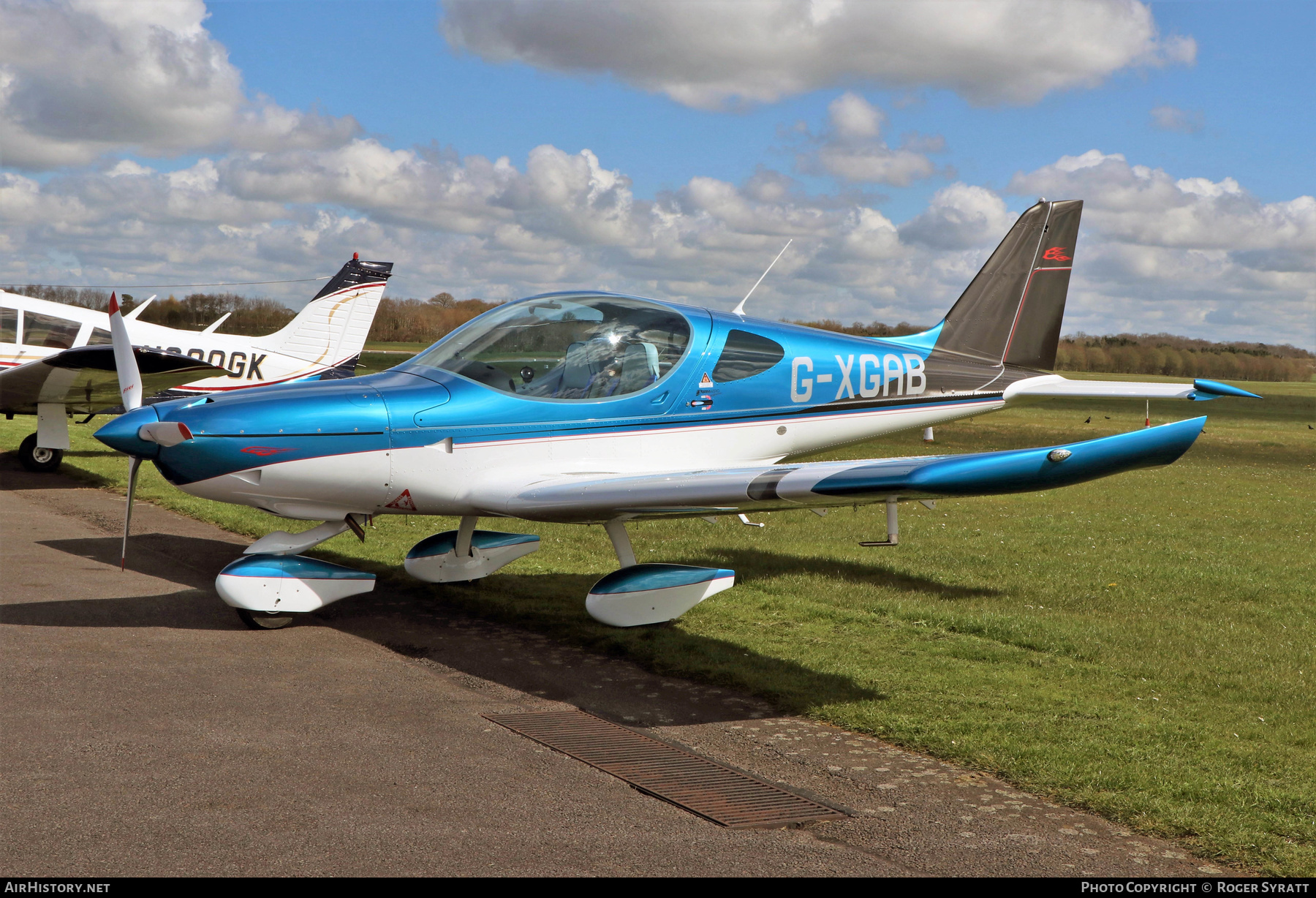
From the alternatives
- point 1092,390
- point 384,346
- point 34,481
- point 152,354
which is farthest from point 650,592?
point 384,346

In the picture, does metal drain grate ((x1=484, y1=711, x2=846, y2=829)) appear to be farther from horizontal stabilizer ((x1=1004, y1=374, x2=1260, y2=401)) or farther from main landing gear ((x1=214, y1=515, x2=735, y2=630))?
horizontal stabilizer ((x1=1004, y1=374, x2=1260, y2=401))

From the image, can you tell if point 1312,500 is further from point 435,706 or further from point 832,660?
point 435,706

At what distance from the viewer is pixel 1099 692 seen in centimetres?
567

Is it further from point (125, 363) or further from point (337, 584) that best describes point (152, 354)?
point (337, 584)

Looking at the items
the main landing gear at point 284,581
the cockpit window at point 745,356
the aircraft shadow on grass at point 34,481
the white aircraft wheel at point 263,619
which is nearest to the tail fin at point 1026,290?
the cockpit window at point 745,356

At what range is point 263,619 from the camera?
21.6 feet

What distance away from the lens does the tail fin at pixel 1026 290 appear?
932cm

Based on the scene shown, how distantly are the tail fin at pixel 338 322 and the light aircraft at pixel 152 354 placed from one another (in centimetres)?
1

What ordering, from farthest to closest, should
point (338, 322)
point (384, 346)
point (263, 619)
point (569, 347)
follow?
1. point (384, 346)
2. point (338, 322)
3. point (569, 347)
4. point (263, 619)

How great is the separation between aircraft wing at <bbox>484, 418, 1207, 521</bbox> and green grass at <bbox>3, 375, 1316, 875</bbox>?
107 centimetres

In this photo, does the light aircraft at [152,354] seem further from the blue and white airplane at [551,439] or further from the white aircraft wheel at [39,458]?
the blue and white airplane at [551,439]

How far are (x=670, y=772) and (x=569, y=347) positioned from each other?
3.24 m

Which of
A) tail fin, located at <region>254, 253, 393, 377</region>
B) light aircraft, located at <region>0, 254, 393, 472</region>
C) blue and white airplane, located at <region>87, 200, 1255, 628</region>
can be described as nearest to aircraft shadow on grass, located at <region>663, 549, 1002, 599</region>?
blue and white airplane, located at <region>87, 200, 1255, 628</region>
